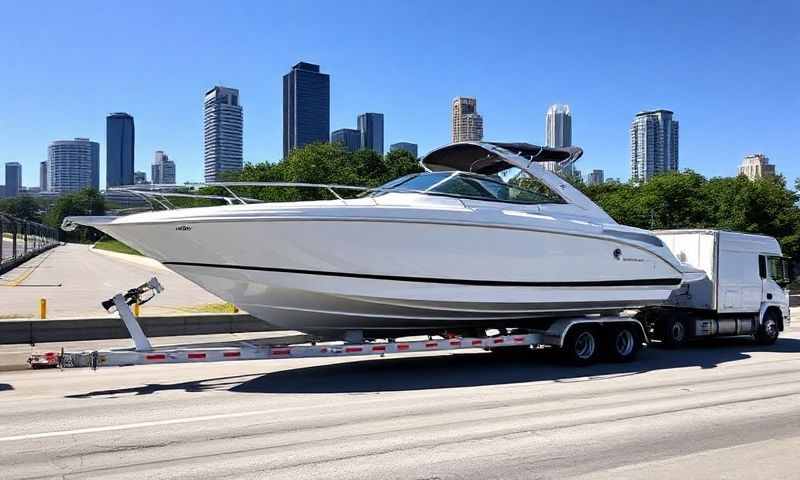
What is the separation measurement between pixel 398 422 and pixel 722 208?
35034mm

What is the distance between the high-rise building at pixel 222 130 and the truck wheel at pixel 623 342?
12347 cm

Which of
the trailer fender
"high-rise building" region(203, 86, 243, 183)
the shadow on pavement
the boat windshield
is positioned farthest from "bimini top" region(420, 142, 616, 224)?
"high-rise building" region(203, 86, 243, 183)

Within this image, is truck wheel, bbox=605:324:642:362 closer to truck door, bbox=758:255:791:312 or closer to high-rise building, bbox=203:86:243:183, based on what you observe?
truck door, bbox=758:255:791:312

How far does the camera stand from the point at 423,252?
947cm

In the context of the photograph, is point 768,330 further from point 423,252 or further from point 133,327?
point 133,327

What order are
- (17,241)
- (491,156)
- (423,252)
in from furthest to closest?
(17,241) → (491,156) → (423,252)

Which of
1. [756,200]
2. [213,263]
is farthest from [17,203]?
[213,263]

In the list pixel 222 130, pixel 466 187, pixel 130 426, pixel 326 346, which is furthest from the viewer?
pixel 222 130

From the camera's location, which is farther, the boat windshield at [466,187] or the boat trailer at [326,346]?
the boat windshield at [466,187]

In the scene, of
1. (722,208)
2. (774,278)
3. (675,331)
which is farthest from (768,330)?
(722,208)

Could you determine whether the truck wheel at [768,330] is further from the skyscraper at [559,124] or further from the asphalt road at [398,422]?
the skyscraper at [559,124]

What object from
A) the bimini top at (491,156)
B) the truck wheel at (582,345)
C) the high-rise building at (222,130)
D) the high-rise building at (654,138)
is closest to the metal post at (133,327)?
the bimini top at (491,156)

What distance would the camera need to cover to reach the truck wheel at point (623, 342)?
11.5 metres

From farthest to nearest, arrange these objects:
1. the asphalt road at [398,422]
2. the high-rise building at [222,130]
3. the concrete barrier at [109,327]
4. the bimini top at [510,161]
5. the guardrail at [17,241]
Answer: the high-rise building at [222,130] < the guardrail at [17,241] < the concrete barrier at [109,327] < the bimini top at [510,161] < the asphalt road at [398,422]
